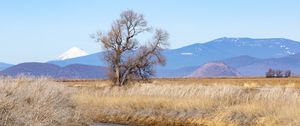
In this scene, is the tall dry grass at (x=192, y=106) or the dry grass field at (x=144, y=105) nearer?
the dry grass field at (x=144, y=105)

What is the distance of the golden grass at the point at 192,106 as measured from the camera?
2503 cm

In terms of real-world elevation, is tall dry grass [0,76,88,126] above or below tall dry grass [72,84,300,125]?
above

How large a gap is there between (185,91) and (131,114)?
12.6 ft

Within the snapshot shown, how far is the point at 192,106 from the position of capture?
99.0 ft

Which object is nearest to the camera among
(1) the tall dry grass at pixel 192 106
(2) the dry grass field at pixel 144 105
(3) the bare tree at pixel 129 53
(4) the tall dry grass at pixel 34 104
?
(4) the tall dry grass at pixel 34 104

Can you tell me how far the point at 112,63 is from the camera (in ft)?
203

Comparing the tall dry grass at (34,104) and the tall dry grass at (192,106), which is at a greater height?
the tall dry grass at (34,104)

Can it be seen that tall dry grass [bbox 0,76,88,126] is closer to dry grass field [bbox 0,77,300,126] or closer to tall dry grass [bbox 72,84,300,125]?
dry grass field [bbox 0,77,300,126]

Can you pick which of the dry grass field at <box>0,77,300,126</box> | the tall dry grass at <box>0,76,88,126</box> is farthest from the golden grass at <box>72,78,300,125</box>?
the tall dry grass at <box>0,76,88,126</box>

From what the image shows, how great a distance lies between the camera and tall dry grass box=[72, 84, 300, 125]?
25.0m

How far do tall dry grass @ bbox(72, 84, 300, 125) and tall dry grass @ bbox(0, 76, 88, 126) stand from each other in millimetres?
2892

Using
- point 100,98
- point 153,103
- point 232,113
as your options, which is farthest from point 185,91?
point 232,113

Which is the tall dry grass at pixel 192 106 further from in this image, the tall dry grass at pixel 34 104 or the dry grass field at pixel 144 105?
the tall dry grass at pixel 34 104

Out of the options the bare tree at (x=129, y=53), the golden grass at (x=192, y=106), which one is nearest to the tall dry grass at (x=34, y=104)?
the golden grass at (x=192, y=106)
